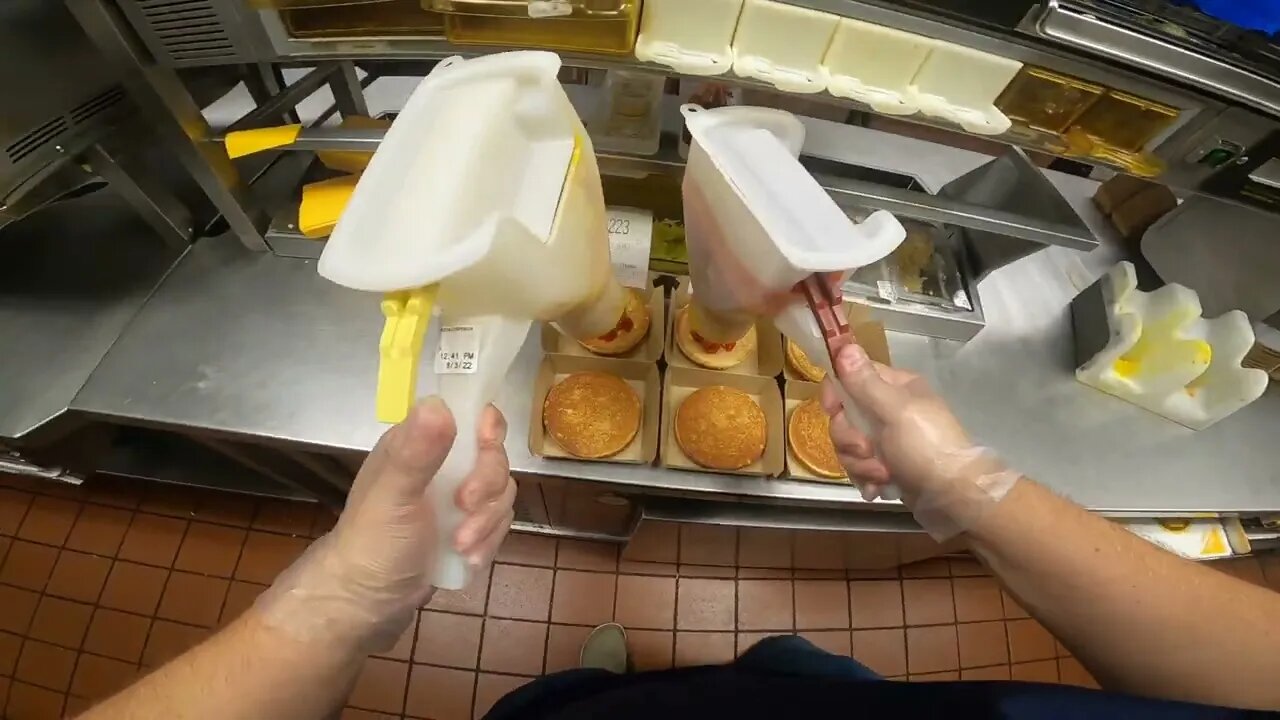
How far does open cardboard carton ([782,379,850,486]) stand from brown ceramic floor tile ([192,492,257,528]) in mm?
1473

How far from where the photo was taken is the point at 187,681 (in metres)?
0.72

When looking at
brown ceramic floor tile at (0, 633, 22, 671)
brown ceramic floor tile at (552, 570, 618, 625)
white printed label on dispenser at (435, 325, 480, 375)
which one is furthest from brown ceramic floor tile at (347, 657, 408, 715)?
white printed label on dispenser at (435, 325, 480, 375)

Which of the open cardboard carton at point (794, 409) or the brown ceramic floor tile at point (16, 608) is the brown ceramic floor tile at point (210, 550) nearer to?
the brown ceramic floor tile at point (16, 608)

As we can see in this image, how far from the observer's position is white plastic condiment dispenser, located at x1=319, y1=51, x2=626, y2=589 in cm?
67

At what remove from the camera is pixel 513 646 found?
1.74 meters

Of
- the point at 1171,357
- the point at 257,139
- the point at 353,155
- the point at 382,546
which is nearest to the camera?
the point at 382,546

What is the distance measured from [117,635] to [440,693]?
83cm

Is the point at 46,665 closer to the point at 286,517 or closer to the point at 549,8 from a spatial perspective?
the point at 286,517

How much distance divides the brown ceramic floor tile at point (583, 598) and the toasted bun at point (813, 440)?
80 centimetres

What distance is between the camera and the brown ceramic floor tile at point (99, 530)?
180 cm

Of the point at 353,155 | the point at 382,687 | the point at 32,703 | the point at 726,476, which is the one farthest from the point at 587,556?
the point at 32,703

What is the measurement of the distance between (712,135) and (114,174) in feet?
3.35

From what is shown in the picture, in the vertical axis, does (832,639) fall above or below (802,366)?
below

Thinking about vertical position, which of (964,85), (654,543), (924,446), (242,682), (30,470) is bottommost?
(654,543)
